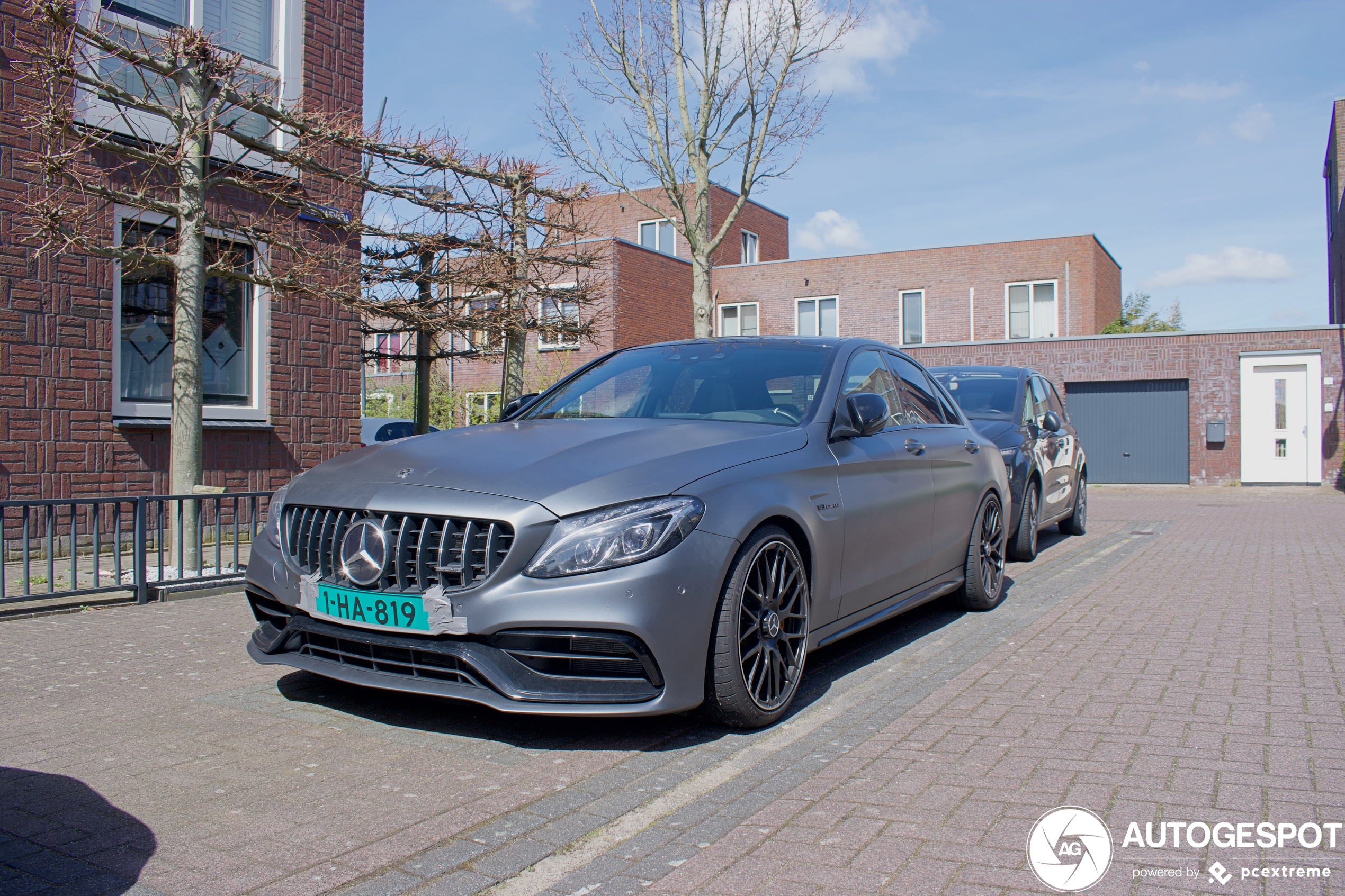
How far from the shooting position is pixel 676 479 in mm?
3654

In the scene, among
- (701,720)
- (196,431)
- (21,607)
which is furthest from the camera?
(196,431)

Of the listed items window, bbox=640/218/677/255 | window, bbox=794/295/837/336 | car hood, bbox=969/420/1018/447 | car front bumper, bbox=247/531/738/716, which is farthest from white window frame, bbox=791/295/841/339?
car front bumper, bbox=247/531/738/716

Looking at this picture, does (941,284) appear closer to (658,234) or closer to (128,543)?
(658,234)

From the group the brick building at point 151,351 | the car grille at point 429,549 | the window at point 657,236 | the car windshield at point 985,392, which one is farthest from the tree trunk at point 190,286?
the window at point 657,236

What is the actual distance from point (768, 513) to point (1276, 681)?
2.60m

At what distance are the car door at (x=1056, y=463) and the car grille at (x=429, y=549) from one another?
6853 millimetres

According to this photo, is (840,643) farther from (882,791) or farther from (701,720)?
(882,791)

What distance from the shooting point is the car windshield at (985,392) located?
9.13 meters

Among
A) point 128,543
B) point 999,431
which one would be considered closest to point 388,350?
point 128,543

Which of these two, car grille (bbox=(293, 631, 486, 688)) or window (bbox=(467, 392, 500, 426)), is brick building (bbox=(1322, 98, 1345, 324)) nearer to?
window (bbox=(467, 392, 500, 426))

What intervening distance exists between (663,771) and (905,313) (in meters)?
31.3

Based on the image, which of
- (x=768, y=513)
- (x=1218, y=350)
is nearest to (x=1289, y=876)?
(x=768, y=513)

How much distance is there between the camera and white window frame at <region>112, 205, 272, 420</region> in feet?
31.3

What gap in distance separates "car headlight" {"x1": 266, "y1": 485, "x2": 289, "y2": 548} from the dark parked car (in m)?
5.63
